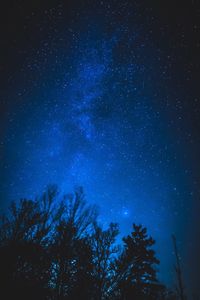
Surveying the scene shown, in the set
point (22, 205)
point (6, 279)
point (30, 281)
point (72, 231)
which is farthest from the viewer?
point (72, 231)

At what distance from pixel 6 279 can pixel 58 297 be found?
3.60m

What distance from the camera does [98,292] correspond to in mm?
13055

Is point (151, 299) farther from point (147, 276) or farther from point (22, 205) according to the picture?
point (22, 205)

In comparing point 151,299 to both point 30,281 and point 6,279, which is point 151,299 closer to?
point 30,281

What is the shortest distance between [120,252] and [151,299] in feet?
12.2

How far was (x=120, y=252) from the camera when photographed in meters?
15.0

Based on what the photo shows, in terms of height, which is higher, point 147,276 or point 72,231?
point 72,231

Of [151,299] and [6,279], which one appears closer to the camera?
[6,279]

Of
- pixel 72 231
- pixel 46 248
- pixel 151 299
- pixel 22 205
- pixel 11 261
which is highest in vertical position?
pixel 22 205

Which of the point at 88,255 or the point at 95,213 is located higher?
the point at 95,213

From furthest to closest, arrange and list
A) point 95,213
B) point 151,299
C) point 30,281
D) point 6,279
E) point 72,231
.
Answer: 1. point 151,299
2. point 95,213
3. point 72,231
4. point 30,281
5. point 6,279

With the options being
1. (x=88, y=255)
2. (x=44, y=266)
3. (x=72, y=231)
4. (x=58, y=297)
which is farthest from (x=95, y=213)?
(x=58, y=297)

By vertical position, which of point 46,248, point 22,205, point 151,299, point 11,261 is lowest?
point 151,299

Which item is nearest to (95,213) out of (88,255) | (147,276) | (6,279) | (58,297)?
(88,255)
